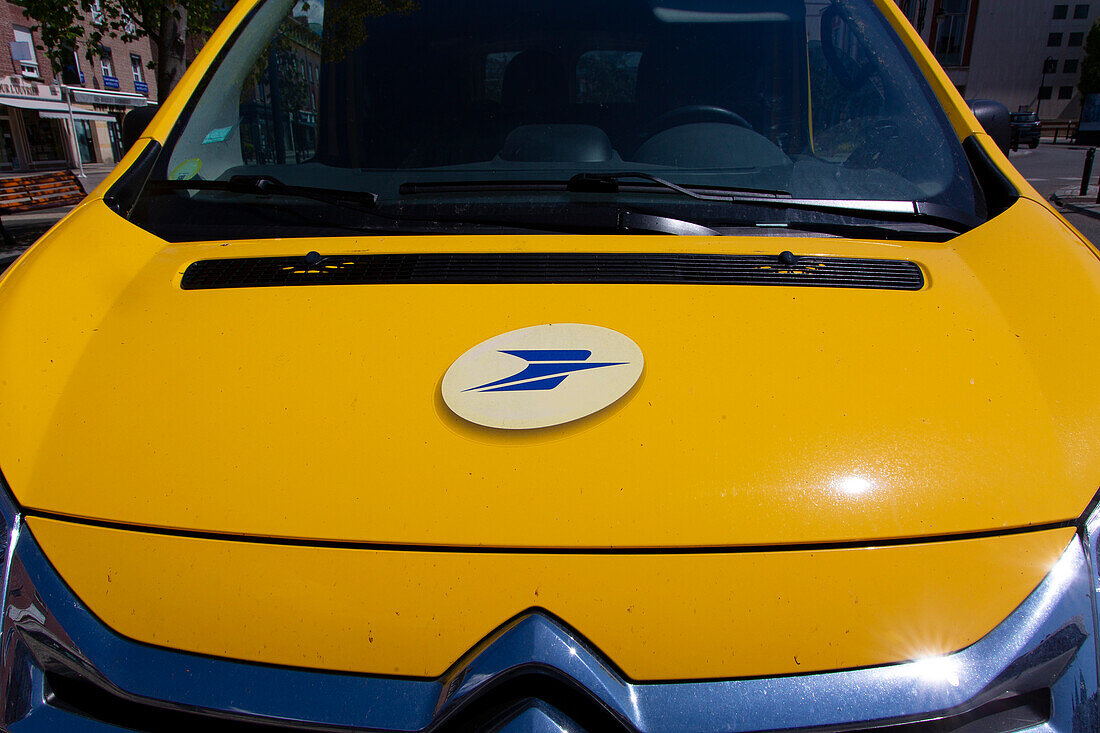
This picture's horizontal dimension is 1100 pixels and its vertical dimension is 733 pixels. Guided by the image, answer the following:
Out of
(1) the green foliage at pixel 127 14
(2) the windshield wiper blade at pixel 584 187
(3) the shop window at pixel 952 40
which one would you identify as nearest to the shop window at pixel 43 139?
(1) the green foliage at pixel 127 14

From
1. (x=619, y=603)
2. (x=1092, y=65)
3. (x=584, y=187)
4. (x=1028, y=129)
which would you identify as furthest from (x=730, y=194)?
(x=1092, y=65)

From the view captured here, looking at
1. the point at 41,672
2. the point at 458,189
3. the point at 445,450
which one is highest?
the point at 458,189

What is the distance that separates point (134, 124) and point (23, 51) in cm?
3695

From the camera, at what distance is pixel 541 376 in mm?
1214

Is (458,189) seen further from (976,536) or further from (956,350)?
(976,536)

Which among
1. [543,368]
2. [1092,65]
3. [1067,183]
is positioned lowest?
[1067,183]

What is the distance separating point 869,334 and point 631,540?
584 mm

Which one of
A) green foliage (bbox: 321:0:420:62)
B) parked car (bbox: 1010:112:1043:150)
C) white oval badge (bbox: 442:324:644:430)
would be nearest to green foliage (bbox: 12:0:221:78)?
green foliage (bbox: 321:0:420:62)

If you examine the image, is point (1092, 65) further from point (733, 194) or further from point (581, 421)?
point (581, 421)

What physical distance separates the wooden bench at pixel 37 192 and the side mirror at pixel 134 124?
11.4 meters

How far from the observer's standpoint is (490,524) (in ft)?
3.49

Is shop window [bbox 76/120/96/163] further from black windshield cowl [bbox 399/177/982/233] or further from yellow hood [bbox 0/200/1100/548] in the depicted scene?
yellow hood [bbox 0/200/1100/548]

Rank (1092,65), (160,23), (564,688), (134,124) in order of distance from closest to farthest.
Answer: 1. (564,688)
2. (134,124)
3. (160,23)
4. (1092,65)

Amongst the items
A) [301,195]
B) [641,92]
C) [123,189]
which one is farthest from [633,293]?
[123,189]
